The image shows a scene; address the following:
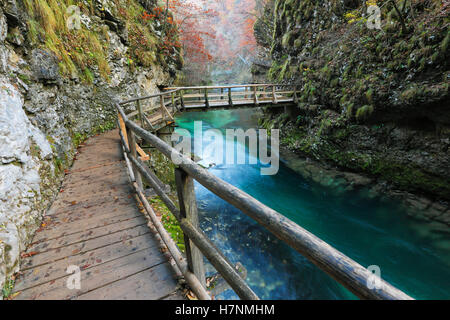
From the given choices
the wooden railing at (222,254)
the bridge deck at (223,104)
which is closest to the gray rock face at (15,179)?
the wooden railing at (222,254)

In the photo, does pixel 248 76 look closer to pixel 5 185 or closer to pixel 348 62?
pixel 348 62

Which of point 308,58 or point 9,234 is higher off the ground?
point 308,58

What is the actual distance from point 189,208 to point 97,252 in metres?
1.46

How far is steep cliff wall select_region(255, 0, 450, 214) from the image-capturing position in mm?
6320

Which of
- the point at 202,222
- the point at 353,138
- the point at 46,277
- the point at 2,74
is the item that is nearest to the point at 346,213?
the point at 353,138

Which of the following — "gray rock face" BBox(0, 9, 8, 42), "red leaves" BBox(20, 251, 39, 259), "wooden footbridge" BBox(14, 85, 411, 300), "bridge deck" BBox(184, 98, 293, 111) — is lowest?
"red leaves" BBox(20, 251, 39, 259)

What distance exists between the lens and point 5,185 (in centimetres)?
236

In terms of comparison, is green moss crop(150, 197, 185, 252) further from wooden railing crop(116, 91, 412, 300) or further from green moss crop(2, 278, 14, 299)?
green moss crop(2, 278, 14, 299)

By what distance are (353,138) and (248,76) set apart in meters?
36.7

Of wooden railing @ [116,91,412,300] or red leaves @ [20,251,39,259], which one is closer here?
wooden railing @ [116,91,412,300]

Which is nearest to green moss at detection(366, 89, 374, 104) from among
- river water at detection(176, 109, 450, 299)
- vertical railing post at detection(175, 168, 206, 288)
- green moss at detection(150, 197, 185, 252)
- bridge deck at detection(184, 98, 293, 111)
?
river water at detection(176, 109, 450, 299)

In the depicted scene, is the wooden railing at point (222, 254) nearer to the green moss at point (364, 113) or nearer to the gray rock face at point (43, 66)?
the gray rock face at point (43, 66)

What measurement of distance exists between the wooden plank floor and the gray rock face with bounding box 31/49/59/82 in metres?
2.27
